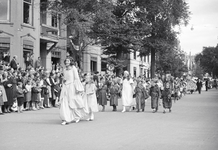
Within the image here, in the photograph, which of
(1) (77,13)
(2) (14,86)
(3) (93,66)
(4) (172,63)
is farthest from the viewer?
(4) (172,63)

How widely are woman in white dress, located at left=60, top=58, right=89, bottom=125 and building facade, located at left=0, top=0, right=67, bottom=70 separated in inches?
527

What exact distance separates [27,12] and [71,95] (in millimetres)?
16958

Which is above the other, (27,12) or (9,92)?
(27,12)

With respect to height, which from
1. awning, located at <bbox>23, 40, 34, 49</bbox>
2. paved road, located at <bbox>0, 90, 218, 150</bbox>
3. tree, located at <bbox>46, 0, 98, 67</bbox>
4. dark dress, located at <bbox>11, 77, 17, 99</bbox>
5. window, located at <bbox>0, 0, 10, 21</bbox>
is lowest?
paved road, located at <bbox>0, 90, 218, 150</bbox>

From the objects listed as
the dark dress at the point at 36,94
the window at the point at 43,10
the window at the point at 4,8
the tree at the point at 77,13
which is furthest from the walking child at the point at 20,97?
the window at the point at 43,10

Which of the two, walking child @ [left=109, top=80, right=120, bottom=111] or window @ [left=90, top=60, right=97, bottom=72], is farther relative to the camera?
window @ [left=90, top=60, right=97, bottom=72]

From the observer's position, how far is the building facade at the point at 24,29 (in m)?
26.1

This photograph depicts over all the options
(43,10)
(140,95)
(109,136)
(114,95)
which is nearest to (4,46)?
(43,10)

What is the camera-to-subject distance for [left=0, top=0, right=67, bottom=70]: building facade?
2609 cm

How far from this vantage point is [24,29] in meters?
27.1

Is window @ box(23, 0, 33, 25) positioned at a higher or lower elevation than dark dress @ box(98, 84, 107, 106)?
higher

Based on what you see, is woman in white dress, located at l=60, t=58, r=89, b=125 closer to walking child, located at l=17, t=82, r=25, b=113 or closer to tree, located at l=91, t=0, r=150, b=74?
walking child, located at l=17, t=82, r=25, b=113

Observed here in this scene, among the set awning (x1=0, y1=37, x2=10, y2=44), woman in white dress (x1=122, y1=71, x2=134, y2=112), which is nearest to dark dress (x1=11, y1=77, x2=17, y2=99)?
woman in white dress (x1=122, y1=71, x2=134, y2=112)

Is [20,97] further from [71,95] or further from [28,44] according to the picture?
A: [28,44]
